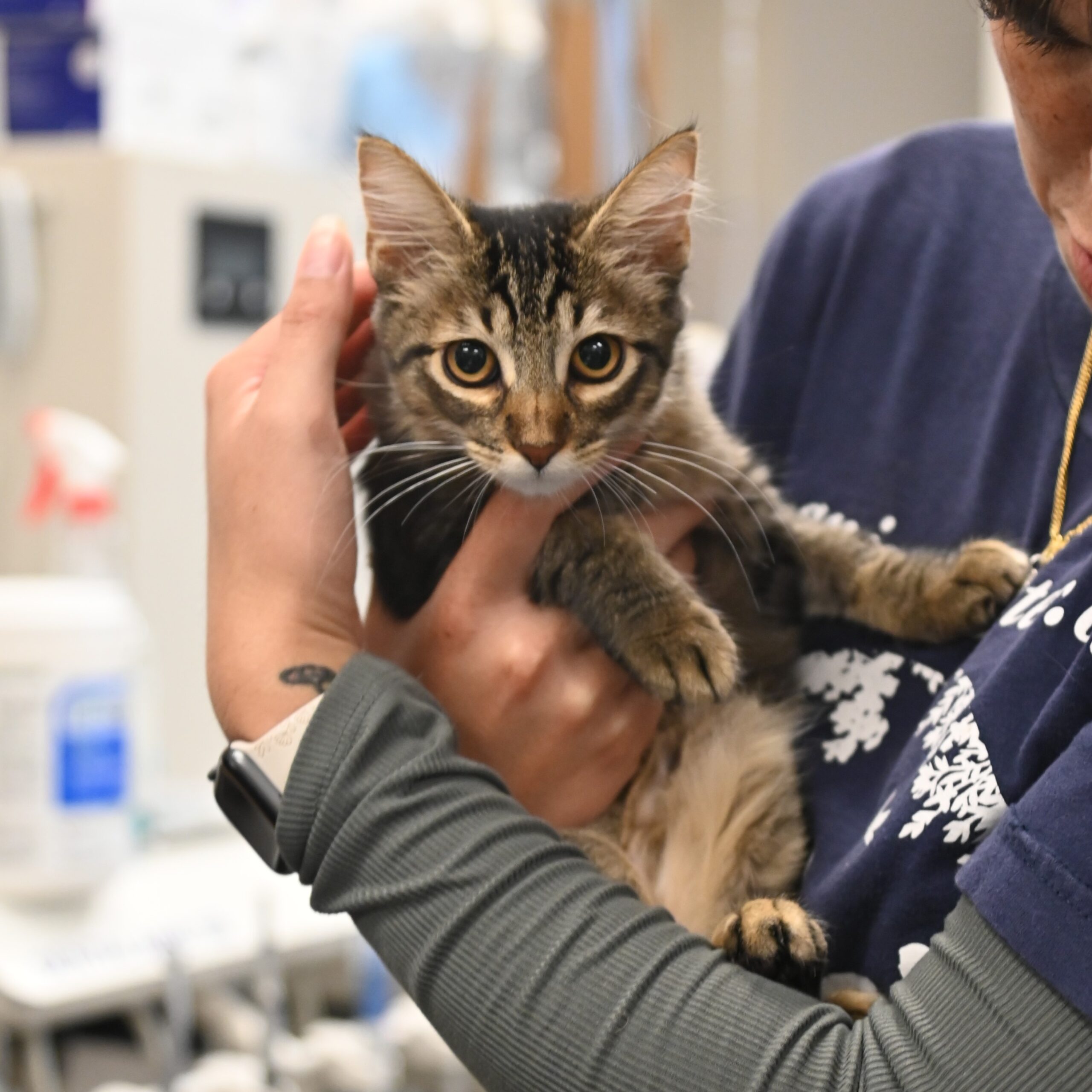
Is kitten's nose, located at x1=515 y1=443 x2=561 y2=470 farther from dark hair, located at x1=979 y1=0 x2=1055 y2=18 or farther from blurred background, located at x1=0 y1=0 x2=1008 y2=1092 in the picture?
dark hair, located at x1=979 y1=0 x2=1055 y2=18

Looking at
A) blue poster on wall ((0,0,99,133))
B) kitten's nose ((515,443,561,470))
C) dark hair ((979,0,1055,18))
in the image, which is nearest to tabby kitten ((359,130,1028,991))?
kitten's nose ((515,443,561,470))

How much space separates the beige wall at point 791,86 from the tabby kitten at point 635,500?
1.71 meters

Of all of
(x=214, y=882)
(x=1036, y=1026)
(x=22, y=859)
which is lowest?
(x=214, y=882)

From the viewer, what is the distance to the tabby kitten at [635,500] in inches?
41.3

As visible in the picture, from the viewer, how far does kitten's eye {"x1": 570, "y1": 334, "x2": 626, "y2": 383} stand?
1.13 metres

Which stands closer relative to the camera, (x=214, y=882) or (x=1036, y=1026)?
(x=1036, y=1026)

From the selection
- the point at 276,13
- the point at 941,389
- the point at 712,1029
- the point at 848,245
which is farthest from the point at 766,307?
the point at 276,13

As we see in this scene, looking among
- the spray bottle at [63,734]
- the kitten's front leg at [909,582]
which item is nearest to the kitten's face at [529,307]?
the kitten's front leg at [909,582]

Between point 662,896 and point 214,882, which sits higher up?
point 662,896

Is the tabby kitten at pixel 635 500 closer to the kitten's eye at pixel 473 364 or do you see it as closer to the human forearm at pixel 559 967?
the kitten's eye at pixel 473 364

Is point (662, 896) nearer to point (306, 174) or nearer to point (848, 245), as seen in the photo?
point (848, 245)

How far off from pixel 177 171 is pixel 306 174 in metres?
0.27

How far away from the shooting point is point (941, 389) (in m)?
1.10

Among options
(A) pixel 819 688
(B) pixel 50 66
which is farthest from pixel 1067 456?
(B) pixel 50 66
